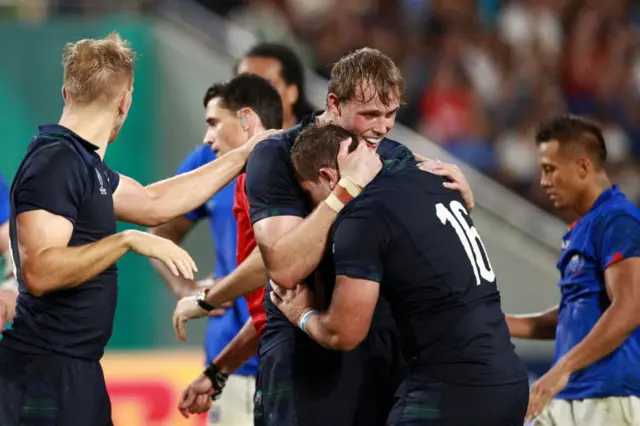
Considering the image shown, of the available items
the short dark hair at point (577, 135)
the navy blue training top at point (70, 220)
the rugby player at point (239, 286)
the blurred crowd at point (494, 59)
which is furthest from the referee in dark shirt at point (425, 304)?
the blurred crowd at point (494, 59)

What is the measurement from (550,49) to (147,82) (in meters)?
4.51

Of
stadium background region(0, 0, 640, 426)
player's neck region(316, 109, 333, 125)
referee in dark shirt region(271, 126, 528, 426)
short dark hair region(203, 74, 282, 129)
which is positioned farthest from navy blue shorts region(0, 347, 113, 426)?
stadium background region(0, 0, 640, 426)

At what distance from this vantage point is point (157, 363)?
333 inches

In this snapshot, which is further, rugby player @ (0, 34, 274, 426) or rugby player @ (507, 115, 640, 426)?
rugby player @ (507, 115, 640, 426)

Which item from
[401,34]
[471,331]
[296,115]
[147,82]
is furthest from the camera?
[401,34]

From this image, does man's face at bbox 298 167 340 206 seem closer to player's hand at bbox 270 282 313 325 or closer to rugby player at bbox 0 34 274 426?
player's hand at bbox 270 282 313 325

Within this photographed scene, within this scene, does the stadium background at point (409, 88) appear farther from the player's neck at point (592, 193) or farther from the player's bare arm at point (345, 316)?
the player's bare arm at point (345, 316)

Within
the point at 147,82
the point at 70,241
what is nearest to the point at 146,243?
A: the point at 70,241

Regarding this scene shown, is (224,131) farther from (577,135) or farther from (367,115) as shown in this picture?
(577,135)

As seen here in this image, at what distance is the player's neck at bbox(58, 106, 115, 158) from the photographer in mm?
4246

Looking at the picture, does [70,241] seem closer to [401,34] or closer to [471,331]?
[471,331]

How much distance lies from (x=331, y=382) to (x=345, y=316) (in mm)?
496

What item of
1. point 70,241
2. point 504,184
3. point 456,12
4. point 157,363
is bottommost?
point 157,363

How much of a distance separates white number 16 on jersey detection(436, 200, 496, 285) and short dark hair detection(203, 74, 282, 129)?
155cm
